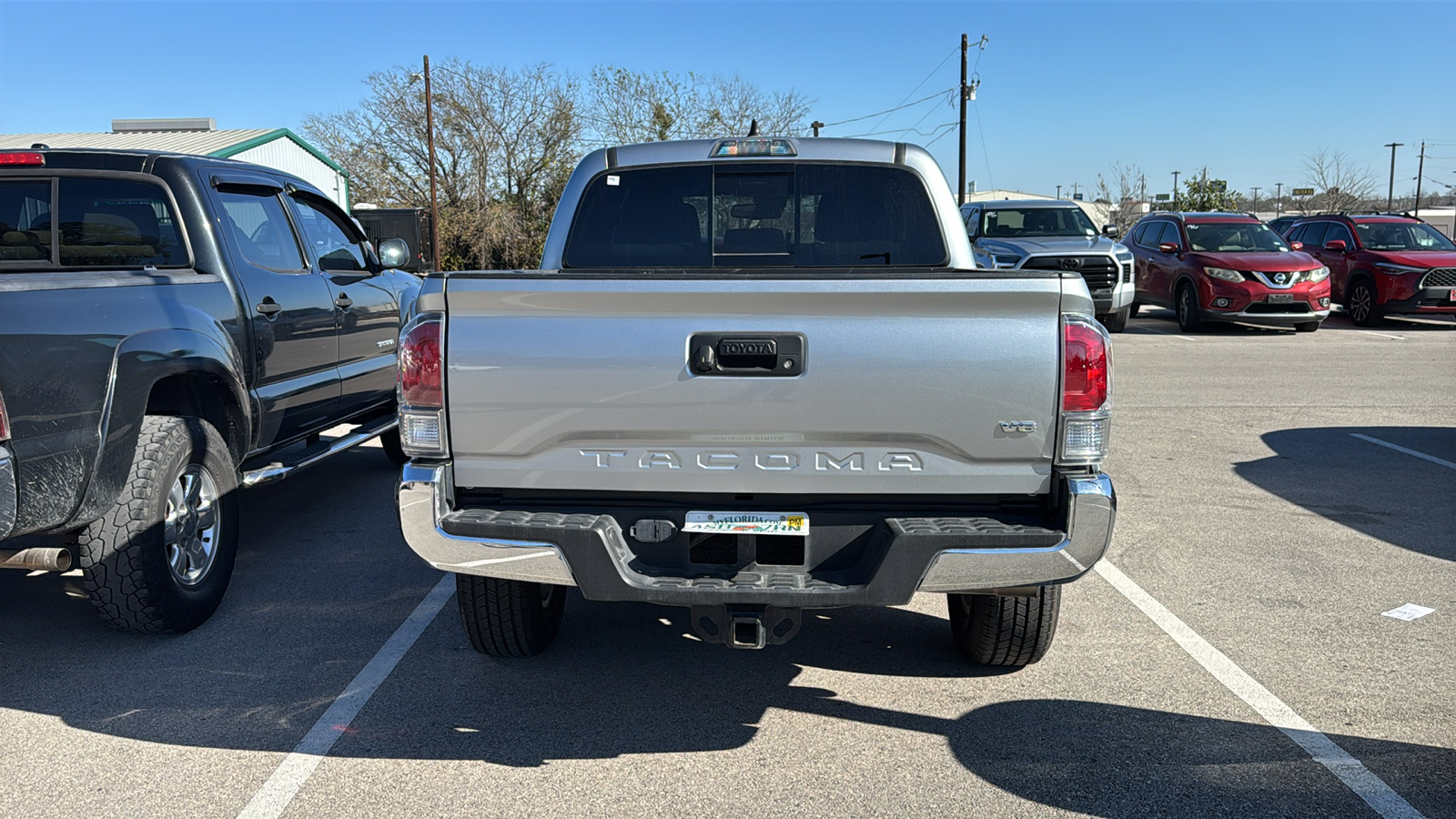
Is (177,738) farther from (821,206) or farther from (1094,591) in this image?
(1094,591)

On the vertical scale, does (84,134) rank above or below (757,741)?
above

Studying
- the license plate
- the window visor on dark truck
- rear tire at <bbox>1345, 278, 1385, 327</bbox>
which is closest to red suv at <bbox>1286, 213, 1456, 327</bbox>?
rear tire at <bbox>1345, 278, 1385, 327</bbox>

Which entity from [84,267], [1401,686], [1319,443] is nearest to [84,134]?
[84,267]

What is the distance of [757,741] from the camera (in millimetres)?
3674

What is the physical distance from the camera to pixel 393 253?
264 inches

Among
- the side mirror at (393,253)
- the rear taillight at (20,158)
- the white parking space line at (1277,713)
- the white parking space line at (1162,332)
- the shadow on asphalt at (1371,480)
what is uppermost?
the rear taillight at (20,158)

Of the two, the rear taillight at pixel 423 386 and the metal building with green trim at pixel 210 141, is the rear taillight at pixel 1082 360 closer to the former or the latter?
the rear taillight at pixel 423 386

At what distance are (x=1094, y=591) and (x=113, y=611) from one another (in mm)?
4283

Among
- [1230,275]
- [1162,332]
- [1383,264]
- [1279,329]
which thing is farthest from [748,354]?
[1383,264]

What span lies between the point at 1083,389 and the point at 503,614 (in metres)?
2.23

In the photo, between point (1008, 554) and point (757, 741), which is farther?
point (757, 741)

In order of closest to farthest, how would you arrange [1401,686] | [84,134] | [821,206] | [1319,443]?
1. [1401,686]
2. [821,206]
3. [1319,443]
4. [84,134]

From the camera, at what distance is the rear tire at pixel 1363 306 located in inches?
707

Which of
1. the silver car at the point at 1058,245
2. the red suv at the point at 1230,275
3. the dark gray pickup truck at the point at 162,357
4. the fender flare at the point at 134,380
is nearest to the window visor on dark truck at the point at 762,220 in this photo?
the fender flare at the point at 134,380
